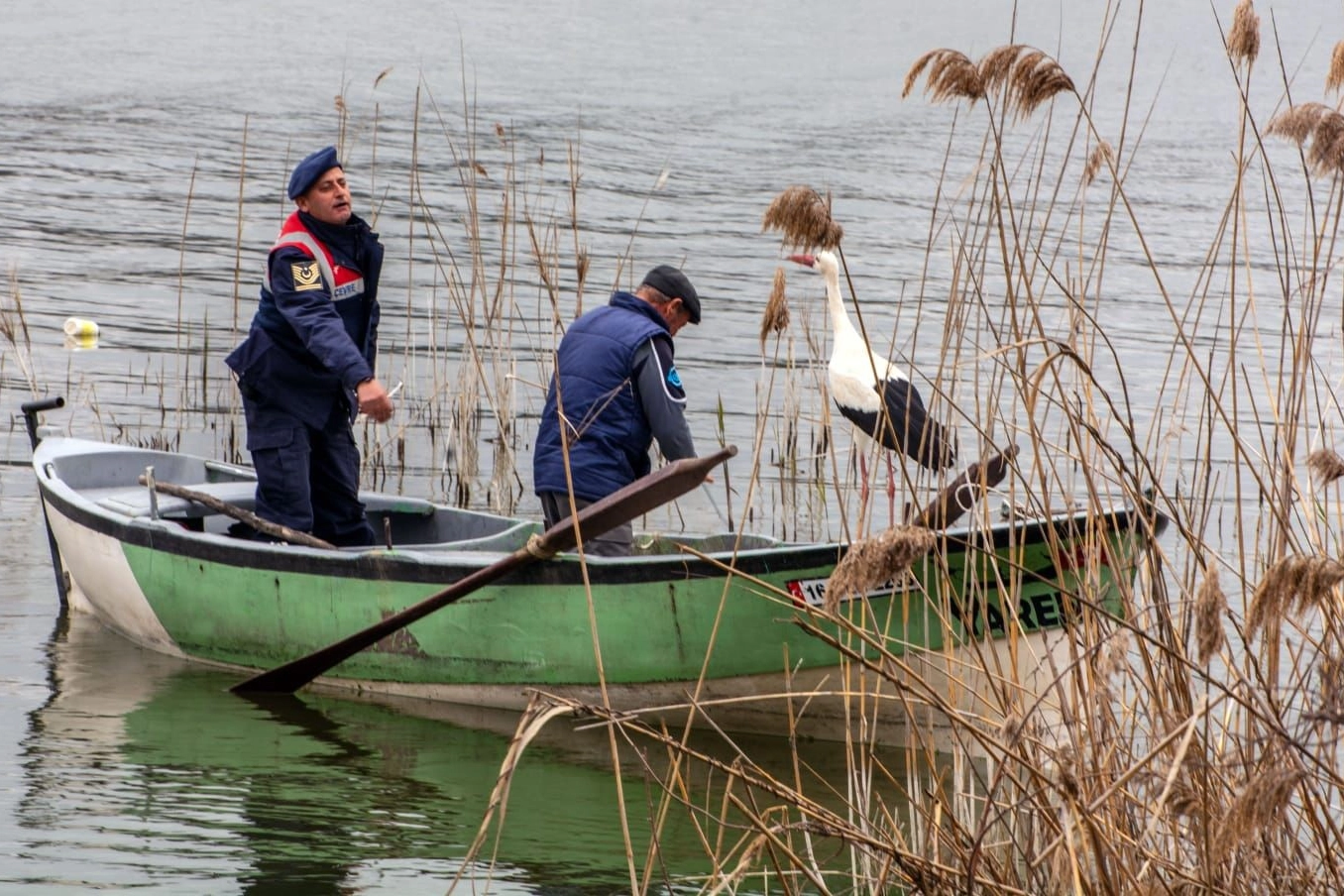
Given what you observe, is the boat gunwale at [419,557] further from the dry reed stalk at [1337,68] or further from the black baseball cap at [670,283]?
the dry reed stalk at [1337,68]

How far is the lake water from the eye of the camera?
17.2 ft

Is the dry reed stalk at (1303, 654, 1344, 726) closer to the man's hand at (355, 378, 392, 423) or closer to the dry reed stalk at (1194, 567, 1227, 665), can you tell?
the dry reed stalk at (1194, 567, 1227, 665)

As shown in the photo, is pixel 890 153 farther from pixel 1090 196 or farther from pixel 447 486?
pixel 447 486

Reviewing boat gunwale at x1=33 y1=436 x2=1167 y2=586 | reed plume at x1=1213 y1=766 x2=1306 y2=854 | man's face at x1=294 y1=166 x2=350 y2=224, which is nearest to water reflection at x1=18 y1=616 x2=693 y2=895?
boat gunwale at x1=33 y1=436 x2=1167 y2=586

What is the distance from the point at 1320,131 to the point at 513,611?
Result: 3665 mm

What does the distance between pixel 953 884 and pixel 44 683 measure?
430cm

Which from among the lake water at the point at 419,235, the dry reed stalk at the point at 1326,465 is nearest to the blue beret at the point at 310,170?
the lake water at the point at 419,235

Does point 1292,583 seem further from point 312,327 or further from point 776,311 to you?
point 312,327

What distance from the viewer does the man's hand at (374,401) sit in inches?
240

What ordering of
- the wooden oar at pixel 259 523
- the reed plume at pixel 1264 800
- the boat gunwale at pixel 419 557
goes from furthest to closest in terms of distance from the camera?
1. the wooden oar at pixel 259 523
2. the boat gunwale at pixel 419 557
3. the reed plume at pixel 1264 800

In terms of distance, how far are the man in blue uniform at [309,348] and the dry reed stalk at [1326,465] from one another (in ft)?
11.7

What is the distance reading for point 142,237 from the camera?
52.9 feet

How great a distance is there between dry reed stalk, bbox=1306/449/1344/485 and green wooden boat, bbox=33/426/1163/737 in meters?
1.89

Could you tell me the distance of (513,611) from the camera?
6.26 m
